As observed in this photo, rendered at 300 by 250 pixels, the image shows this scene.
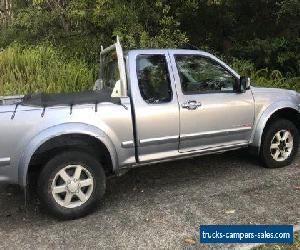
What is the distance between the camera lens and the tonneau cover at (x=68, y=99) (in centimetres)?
489

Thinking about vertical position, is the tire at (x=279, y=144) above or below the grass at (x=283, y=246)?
above

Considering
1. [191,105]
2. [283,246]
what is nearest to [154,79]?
[191,105]

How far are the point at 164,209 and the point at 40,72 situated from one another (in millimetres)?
4617

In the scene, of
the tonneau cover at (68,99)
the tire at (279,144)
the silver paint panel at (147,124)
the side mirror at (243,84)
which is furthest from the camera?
the tire at (279,144)

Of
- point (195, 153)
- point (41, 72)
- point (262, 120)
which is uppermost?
point (41, 72)

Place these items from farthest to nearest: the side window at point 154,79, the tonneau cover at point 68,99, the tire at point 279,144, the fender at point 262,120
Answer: the tire at point 279,144 < the fender at point 262,120 < the side window at point 154,79 < the tonneau cover at point 68,99

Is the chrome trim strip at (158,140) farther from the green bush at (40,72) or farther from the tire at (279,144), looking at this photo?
the green bush at (40,72)

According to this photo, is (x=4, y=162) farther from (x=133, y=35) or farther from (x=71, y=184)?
(x=133, y=35)

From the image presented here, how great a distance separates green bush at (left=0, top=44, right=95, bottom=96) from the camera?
8.19 m

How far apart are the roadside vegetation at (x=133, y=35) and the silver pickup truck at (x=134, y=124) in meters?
2.13

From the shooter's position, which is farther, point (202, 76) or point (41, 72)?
point (41, 72)

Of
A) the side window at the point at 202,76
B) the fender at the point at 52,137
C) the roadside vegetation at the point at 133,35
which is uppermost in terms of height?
the roadside vegetation at the point at 133,35

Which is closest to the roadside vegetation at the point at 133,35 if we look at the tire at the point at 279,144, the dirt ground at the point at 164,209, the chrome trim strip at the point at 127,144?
the tire at the point at 279,144

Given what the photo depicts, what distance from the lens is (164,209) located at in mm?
5035
